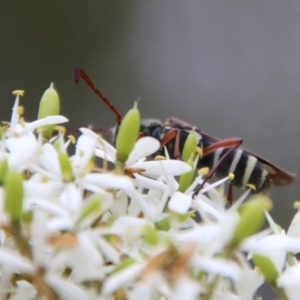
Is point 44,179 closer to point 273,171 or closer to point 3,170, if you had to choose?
point 3,170

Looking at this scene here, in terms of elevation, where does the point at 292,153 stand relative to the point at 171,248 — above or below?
below

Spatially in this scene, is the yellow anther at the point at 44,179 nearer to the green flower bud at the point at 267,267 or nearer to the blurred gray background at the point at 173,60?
the green flower bud at the point at 267,267

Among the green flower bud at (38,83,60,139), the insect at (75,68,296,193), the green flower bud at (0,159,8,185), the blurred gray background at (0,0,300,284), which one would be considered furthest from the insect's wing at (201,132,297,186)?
the blurred gray background at (0,0,300,284)

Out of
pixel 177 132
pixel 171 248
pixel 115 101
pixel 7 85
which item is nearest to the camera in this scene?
pixel 171 248

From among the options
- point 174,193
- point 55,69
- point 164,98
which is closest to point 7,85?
point 55,69

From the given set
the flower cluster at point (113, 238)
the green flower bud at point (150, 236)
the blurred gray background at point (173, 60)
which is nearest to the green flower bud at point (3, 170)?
the flower cluster at point (113, 238)

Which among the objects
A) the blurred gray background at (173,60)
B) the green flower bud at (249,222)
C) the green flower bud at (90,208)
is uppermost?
the green flower bud at (249,222)

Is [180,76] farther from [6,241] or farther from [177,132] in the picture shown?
[6,241]
